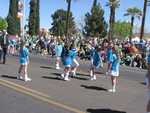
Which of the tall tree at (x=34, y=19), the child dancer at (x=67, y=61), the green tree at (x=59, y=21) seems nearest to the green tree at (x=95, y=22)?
the tall tree at (x=34, y=19)

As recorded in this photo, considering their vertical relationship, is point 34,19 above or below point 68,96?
above

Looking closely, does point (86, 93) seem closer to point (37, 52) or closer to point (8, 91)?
point (8, 91)

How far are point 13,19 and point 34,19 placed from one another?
9.04m

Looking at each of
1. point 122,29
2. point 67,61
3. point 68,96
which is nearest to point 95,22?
point 67,61

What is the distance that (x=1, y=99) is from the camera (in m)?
13.5

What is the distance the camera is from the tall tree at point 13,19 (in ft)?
205

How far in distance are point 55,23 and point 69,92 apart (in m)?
74.7

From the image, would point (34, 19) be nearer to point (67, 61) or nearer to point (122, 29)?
point (67, 61)

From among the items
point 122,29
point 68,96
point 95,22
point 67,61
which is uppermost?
point 122,29

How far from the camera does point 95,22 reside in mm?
66188

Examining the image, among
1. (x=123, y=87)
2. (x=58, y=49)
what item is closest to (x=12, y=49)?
(x=58, y=49)

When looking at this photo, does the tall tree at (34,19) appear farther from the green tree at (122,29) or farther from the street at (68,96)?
the green tree at (122,29)

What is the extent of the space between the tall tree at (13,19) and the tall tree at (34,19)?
5.98 meters

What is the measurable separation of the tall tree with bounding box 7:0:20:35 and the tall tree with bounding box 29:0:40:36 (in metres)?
5.98
